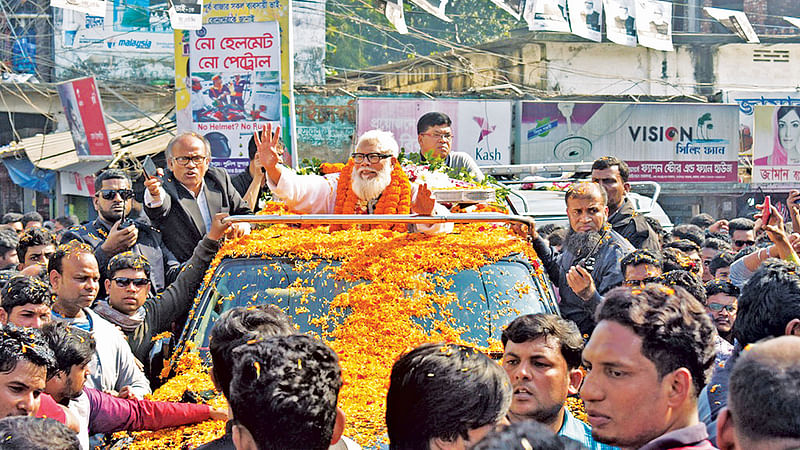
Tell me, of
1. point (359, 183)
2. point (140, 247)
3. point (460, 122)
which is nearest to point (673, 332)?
point (359, 183)

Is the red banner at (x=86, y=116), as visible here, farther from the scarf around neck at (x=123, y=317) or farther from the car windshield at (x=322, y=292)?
the car windshield at (x=322, y=292)

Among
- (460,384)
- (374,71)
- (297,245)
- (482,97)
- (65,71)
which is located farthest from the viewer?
(65,71)

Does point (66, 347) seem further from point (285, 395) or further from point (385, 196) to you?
point (385, 196)

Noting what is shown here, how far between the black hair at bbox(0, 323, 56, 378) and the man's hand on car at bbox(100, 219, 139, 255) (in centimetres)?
280

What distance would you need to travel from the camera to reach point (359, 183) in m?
6.27

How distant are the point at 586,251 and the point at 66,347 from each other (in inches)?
147

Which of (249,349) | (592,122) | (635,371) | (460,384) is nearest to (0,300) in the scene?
(249,349)

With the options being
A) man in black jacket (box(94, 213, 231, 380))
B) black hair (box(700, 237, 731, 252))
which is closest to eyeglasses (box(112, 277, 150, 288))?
man in black jacket (box(94, 213, 231, 380))

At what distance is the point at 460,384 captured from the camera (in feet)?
9.67

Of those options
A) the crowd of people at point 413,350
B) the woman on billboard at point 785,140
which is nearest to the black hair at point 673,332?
the crowd of people at point 413,350

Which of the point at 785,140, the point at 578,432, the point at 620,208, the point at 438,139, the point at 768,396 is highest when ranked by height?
the point at 785,140

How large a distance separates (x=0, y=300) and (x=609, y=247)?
4005 millimetres

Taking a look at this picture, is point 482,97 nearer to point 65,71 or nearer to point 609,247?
point 65,71

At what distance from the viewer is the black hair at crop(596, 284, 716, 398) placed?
3.01 m
